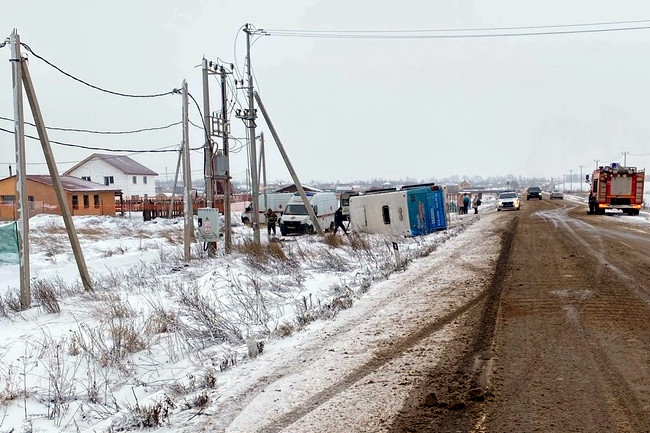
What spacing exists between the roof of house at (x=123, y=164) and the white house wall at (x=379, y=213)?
5023 cm

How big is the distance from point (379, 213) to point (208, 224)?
9516 millimetres

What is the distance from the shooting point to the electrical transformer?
1869cm

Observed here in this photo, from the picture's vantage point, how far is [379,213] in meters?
25.5

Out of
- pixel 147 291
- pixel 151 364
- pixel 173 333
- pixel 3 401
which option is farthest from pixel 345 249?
pixel 3 401

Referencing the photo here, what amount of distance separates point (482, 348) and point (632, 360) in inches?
60.8

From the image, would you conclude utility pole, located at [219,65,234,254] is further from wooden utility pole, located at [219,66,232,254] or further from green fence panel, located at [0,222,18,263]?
green fence panel, located at [0,222,18,263]

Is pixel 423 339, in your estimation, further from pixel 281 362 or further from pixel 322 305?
pixel 322 305

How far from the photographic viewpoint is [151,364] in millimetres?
6785

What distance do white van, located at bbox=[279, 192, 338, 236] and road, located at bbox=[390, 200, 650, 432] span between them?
19462 millimetres

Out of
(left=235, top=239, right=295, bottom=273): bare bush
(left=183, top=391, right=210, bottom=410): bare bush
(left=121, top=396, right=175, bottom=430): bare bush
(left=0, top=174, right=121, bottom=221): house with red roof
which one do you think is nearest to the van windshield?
(left=235, top=239, right=295, bottom=273): bare bush

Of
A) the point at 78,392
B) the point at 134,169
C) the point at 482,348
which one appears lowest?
the point at 78,392

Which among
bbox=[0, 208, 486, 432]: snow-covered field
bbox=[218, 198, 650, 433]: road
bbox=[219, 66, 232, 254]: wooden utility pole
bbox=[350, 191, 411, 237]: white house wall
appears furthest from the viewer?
bbox=[350, 191, 411, 237]: white house wall

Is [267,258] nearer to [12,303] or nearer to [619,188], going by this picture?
[12,303]

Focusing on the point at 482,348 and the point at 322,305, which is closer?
the point at 482,348
